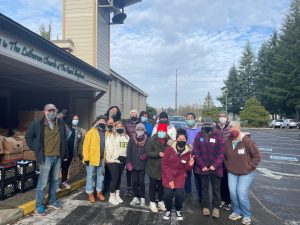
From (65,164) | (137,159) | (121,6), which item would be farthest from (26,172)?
(121,6)

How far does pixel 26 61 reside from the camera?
6.70m

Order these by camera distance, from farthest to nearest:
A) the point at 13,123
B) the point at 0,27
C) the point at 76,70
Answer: the point at 13,123 → the point at 76,70 → the point at 0,27

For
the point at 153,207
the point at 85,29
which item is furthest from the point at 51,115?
the point at 85,29

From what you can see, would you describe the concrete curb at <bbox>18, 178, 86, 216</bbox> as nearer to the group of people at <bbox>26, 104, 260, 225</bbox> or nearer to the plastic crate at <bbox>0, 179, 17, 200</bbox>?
the group of people at <bbox>26, 104, 260, 225</bbox>

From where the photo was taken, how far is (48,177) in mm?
5738

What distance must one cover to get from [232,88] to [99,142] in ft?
216

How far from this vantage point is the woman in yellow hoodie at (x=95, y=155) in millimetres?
6191

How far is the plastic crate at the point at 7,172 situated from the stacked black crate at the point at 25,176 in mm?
152

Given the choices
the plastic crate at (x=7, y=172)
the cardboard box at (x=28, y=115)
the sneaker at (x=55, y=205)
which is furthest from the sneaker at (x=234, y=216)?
the cardboard box at (x=28, y=115)

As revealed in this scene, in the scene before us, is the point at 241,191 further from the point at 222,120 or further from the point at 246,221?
the point at 222,120

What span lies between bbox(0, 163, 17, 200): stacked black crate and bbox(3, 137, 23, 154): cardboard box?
970mm

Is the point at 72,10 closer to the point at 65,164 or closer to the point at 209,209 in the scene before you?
the point at 65,164

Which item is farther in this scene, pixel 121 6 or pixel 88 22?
pixel 121 6

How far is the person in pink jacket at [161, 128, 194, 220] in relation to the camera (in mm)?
5371
